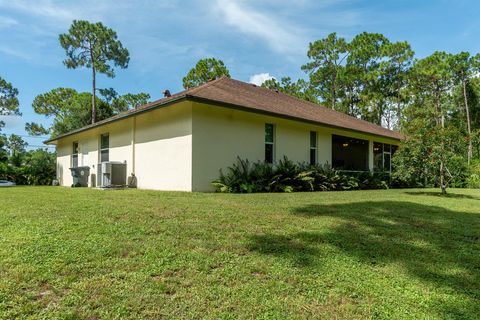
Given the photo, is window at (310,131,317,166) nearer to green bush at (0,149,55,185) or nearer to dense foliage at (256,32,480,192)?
dense foliage at (256,32,480,192)

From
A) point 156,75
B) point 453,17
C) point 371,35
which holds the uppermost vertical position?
point 371,35

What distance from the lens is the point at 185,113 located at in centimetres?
1009

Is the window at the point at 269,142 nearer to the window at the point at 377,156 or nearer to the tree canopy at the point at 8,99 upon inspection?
the window at the point at 377,156

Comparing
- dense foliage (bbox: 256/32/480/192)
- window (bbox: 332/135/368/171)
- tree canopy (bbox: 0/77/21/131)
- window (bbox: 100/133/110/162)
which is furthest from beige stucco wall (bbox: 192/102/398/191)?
tree canopy (bbox: 0/77/21/131)

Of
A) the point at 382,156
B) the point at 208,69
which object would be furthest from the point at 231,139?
the point at 208,69

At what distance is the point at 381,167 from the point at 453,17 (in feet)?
26.9

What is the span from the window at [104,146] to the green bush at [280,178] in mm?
7079

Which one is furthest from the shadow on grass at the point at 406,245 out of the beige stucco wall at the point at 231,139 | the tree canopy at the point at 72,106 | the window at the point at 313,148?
the tree canopy at the point at 72,106

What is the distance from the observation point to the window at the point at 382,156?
703 inches

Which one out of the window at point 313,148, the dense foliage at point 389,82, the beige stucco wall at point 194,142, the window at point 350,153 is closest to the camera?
the beige stucco wall at point 194,142

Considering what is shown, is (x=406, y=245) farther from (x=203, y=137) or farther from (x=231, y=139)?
(x=231, y=139)

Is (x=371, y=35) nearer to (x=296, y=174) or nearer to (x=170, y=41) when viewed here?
(x=170, y=41)

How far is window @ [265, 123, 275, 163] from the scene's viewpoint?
1200cm

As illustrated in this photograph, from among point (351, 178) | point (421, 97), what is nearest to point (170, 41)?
point (351, 178)
